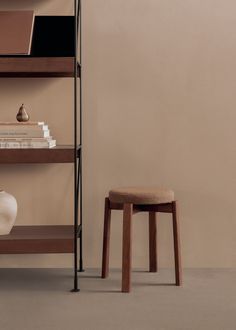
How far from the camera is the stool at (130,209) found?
3.09 meters

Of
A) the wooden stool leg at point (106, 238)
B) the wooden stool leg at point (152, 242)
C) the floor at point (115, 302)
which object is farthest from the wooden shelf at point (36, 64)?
the floor at point (115, 302)

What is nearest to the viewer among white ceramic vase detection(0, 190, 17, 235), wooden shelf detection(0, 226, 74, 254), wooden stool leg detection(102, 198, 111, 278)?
wooden shelf detection(0, 226, 74, 254)

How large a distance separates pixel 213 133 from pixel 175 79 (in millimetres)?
389

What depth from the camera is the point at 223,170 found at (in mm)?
3562

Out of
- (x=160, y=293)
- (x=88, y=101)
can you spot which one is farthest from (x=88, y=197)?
(x=160, y=293)

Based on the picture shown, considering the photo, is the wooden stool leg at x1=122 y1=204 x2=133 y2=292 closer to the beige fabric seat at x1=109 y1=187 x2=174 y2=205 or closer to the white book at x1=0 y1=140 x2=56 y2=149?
the beige fabric seat at x1=109 y1=187 x2=174 y2=205

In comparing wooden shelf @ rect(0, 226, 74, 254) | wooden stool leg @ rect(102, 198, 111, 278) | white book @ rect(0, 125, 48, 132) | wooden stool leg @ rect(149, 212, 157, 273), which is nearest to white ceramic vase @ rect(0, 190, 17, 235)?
wooden shelf @ rect(0, 226, 74, 254)

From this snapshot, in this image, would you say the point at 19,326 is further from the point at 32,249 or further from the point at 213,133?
the point at 213,133

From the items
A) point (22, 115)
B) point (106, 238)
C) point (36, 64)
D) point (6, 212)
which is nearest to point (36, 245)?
point (6, 212)

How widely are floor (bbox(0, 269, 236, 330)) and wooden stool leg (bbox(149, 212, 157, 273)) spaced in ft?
0.20

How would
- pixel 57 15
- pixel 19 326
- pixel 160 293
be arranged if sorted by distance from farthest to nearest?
pixel 57 15 < pixel 160 293 < pixel 19 326

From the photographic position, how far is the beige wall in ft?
11.6

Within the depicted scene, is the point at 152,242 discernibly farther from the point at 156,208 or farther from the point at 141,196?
the point at 141,196

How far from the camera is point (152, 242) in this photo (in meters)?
3.47
